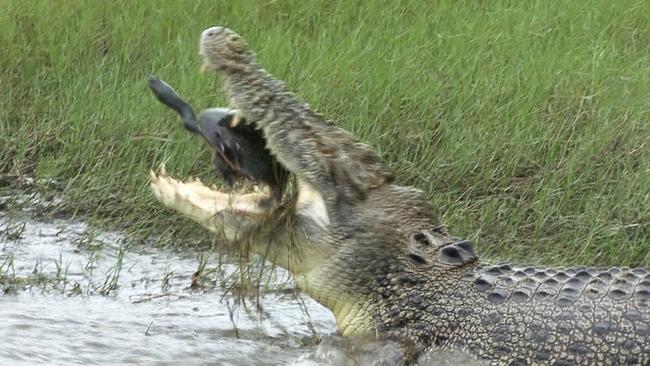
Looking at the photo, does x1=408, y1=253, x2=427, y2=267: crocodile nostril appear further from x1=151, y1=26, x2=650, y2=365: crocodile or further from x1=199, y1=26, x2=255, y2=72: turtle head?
x1=199, y1=26, x2=255, y2=72: turtle head

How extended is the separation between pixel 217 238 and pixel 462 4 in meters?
3.90

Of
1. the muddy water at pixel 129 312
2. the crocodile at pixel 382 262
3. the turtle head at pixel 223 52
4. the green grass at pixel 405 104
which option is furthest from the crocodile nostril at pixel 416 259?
the green grass at pixel 405 104

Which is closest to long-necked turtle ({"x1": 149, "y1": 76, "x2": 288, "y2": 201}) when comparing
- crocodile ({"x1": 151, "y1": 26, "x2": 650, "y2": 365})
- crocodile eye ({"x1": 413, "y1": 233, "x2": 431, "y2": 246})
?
crocodile ({"x1": 151, "y1": 26, "x2": 650, "y2": 365})

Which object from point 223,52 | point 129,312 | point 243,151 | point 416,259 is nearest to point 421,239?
point 416,259

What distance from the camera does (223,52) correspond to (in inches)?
155

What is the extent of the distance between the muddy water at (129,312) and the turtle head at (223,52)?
90 centimetres

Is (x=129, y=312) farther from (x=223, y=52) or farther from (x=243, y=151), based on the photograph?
(x=223, y=52)

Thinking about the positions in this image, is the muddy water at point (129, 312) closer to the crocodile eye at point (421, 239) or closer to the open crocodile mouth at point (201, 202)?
the crocodile eye at point (421, 239)

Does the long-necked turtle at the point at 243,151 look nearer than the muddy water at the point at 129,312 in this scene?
Yes

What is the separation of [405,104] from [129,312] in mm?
1930

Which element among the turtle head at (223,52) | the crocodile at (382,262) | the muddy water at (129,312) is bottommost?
the muddy water at (129,312)

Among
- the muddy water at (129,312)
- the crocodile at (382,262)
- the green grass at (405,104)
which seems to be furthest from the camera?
the green grass at (405,104)

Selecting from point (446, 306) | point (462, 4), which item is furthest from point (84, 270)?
point (462, 4)

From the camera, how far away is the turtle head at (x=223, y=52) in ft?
13.0
